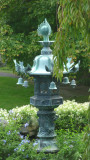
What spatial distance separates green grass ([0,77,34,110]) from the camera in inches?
543

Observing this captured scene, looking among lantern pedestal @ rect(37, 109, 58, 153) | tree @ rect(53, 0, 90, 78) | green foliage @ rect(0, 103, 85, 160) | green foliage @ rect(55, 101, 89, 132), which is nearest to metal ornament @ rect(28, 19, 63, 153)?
lantern pedestal @ rect(37, 109, 58, 153)

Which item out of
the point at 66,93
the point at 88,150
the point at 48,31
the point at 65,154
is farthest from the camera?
the point at 66,93

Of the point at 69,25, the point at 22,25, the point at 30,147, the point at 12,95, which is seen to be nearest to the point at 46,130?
the point at 30,147

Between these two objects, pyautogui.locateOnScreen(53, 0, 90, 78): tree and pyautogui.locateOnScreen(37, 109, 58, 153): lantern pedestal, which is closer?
pyautogui.locateOnScreen(53, 0, 90, 78): tree

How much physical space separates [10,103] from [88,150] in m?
10.4

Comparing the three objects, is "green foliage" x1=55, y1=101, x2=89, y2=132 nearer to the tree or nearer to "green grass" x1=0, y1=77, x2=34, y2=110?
the tree

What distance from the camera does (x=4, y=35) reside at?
13977 millimetres

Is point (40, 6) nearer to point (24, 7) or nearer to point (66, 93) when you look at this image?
point (24, 7)

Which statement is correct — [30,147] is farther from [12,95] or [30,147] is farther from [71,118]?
[12,95]

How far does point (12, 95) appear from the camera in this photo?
15914 mm

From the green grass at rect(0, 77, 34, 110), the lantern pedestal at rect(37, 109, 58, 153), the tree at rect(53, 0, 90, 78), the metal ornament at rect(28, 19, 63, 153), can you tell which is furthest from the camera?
the green grass at rect(0, 77, 34, 110)

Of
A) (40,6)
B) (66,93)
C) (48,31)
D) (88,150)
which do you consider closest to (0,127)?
(48,31)

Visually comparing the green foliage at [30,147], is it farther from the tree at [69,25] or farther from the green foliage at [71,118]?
the tree at [69,25]

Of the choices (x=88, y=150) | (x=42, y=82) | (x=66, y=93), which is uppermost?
(x=42, y=82)
